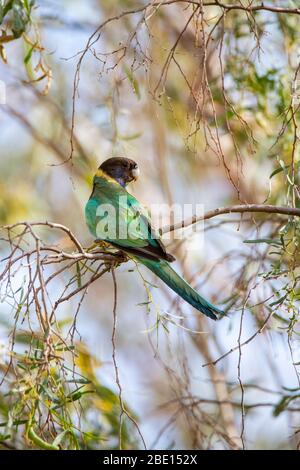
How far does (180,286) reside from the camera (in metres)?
3.28

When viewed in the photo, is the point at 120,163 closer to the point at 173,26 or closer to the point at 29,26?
the point at 29,26

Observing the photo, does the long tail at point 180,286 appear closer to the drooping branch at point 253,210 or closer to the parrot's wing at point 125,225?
the parrot's wing at point 125,225

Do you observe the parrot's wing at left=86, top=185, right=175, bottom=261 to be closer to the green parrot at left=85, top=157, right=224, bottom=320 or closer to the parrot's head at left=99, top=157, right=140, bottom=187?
the green parrot at left=85, top=157, right=224, bottom=320

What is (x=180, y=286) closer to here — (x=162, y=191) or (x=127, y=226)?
(x=127, y=226)

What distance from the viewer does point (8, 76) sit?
19.5ft

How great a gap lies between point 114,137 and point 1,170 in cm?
386

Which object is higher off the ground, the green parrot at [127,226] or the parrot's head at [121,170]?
the parrot's head at [121,170]

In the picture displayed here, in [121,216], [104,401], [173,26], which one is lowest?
[104,401]

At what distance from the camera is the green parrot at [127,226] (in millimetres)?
3270

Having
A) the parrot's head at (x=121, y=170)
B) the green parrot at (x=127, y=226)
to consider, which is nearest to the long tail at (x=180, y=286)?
the green parrot at (x=127, y=226)

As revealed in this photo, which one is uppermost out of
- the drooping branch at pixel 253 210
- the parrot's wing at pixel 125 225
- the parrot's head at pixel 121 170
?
the parrot's head at pixel 121 170

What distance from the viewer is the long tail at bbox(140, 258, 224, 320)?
3.14 metres

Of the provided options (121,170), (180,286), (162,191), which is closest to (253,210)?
(180,286)
